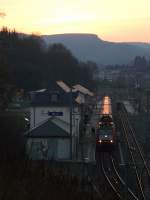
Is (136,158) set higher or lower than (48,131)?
lower

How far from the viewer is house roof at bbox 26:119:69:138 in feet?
110

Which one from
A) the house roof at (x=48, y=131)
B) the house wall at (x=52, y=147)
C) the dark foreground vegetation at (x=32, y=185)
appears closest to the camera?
the dark foreground vegetation at (x=32, y=185)

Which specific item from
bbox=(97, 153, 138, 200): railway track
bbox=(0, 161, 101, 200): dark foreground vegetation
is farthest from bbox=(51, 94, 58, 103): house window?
bbox=(0, 161, 101, 200): dark foreground vegetation

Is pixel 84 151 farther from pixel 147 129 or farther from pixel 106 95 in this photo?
pixel 106 95

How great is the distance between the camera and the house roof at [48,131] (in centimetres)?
3350

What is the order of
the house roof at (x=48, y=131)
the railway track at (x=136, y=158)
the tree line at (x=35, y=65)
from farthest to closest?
the tree line at (x=35, y=65), the house roof at (x=48, y=131), the railway track at (x=136, y=158)

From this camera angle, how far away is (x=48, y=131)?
33781 mm

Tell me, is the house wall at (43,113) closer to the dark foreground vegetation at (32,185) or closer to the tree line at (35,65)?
Result: the dark foreground vegetation at (32,185)

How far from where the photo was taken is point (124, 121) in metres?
54.4

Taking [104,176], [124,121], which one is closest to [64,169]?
[104,176]

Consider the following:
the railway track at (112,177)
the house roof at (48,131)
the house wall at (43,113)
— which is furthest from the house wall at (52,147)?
the house wall at (43,113)

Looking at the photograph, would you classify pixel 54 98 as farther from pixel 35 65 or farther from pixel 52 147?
pixel 35 65

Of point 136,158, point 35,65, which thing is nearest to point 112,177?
point 136,158

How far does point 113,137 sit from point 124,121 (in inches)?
679
